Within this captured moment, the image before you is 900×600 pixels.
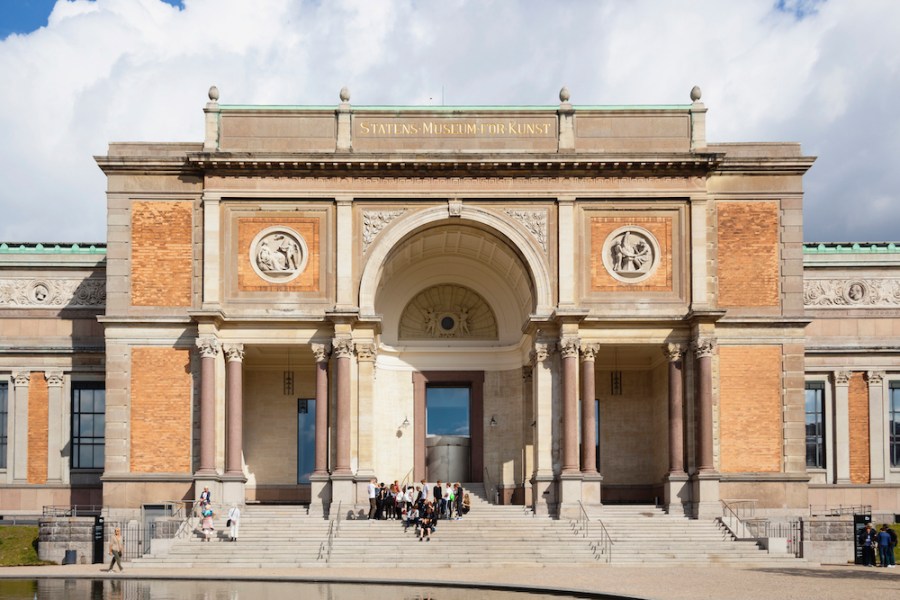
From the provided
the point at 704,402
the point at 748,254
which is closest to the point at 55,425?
the point at 704,402

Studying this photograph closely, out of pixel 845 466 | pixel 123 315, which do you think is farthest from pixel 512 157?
pixel 845 466

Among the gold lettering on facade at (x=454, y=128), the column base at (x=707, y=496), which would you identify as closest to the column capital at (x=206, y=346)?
the gold lettering on facade at (x=454, y=128)

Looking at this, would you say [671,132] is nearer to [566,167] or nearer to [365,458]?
[566,167]

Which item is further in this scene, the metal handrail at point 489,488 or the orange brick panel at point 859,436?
the orange brick panel at point 859,436

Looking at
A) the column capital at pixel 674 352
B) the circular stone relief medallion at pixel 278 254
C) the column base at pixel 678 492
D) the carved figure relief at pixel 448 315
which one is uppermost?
the circular stone relief medallion at pixel 278 254

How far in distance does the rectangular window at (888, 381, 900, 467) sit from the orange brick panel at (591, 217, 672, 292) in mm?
11791

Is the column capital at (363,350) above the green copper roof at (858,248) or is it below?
below

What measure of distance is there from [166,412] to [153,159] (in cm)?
848

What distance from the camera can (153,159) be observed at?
4356 cm

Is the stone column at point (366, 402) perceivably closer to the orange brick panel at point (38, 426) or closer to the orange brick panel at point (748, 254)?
the orange brick panel at point (748, 254)

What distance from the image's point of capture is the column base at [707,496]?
41688 millimetres

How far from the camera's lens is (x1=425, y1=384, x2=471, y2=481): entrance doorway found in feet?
159

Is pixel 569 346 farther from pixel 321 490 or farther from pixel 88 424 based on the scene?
pixel 88 424

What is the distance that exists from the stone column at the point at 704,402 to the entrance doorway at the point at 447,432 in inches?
374
